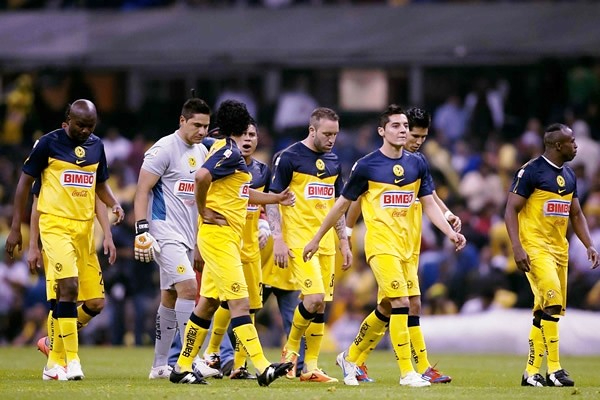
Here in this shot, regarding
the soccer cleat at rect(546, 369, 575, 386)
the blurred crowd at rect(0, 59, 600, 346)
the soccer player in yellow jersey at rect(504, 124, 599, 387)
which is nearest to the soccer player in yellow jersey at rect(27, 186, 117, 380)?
the soccer player in yellow jersey at rect(504, 124, 599, 387)

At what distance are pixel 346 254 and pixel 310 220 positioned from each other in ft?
1.65

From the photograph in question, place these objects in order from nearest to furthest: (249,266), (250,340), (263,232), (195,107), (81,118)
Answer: (250,340) → (81,118) → (195,107) → (249,266) → (263,232)

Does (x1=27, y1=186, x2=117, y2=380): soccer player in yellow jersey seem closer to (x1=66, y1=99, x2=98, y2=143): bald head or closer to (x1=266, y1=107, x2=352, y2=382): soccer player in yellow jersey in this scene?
(x1=66, y1=99, x2=98, y2=143): bald head

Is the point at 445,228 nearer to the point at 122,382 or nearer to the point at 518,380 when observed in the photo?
the point at 518,380

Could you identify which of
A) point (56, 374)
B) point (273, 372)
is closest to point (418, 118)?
point (273, 372)

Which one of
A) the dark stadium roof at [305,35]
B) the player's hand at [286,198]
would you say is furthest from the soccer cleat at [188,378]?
Result: the dark stadium roof at [305,35]

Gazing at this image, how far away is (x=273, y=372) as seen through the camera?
38.7 feet

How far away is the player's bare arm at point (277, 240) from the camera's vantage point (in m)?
13.3

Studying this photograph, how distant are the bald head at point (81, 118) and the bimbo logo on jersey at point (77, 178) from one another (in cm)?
37

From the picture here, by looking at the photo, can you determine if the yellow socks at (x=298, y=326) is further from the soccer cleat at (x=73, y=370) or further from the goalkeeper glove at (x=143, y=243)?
the soccer cleat at (x=73, y=370)

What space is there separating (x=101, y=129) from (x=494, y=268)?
1022cm

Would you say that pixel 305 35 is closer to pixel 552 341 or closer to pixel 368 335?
pixel 368 335

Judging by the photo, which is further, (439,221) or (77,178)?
(77,178)

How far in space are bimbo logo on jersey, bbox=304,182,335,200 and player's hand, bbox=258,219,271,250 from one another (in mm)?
734
